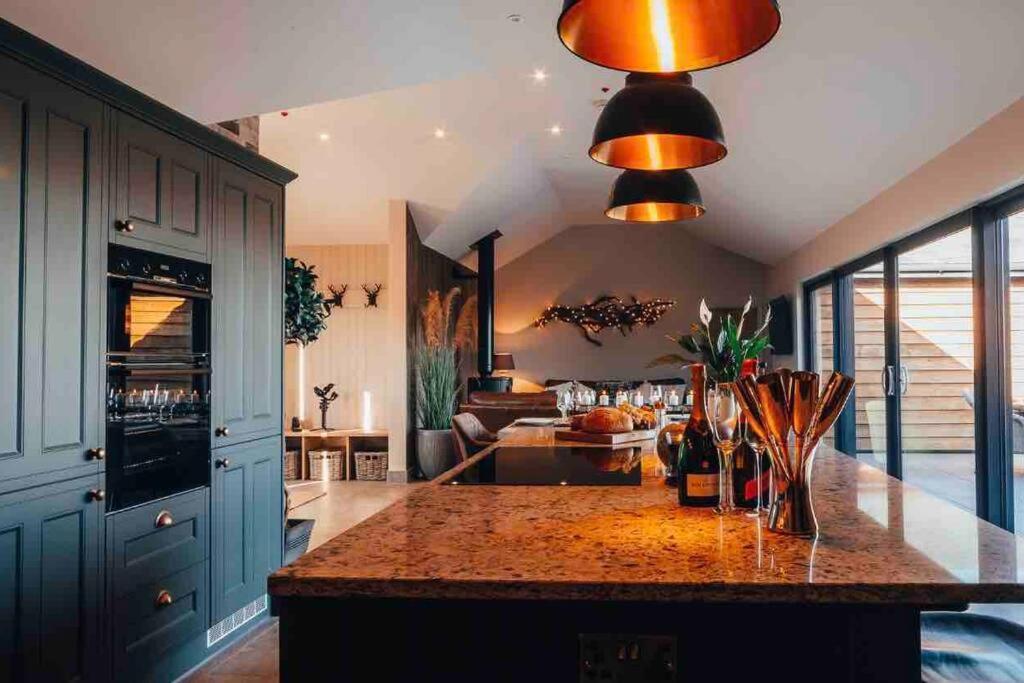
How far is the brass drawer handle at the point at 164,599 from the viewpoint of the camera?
2.65m

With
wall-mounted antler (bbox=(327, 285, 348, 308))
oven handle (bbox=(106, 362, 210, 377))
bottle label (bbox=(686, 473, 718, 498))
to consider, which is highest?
wall-mounted antler (bbox=(327, 285, 348, 308))

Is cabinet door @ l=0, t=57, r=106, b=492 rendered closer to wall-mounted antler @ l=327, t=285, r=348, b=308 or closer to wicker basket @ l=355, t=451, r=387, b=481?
wicker basket @ l=355, t=451, r=387, b=481

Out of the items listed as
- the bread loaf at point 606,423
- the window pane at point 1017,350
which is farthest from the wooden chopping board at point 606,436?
the window pane at point 1017,350

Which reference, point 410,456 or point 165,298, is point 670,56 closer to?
point 165,298

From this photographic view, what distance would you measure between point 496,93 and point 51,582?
15.3 feet

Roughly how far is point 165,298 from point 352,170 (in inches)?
166

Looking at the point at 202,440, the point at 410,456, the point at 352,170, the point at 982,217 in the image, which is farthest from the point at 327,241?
the point at 982,217

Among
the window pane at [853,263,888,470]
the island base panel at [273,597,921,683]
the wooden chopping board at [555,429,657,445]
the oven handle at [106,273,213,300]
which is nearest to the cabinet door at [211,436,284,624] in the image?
the oven handle at [106,273,213,300]

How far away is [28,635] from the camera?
6.84ft

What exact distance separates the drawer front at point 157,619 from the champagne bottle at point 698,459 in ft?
6.44

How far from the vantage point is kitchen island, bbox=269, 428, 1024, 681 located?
41.0 inches

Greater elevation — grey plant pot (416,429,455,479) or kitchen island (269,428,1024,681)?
→ kitchen island (269,428,1024,681)

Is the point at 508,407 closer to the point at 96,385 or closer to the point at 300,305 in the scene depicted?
the point at 300,305

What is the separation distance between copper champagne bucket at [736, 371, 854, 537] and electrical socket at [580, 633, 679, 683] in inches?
Result: 13.6
